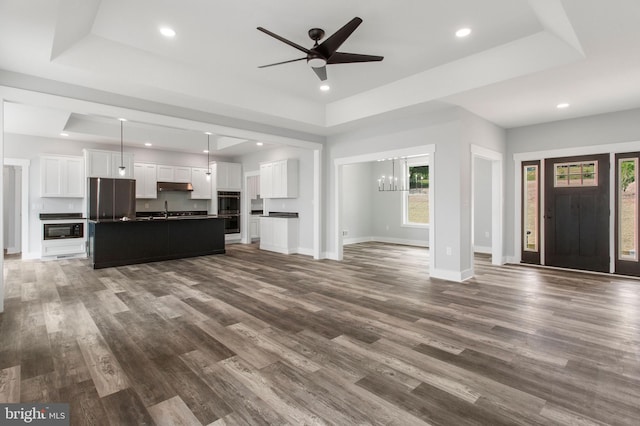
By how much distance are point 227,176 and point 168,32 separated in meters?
6.32

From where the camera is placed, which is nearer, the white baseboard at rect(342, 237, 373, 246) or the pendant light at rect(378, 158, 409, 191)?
the pendant light at rect(378, 158, 409, 191)

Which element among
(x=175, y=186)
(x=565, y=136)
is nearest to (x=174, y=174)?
(x=175, y=186)

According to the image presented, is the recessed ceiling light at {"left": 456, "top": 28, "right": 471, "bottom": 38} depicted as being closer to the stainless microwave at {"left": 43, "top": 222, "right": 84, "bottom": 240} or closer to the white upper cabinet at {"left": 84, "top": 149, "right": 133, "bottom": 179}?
the white upper cabinet at {"left": 84, "top": 149, "right": 133, "bottom": 179}

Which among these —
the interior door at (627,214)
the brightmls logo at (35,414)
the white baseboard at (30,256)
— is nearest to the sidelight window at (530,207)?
the interior door at (627,214)

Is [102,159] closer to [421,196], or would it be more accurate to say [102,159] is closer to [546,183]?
[421,196]

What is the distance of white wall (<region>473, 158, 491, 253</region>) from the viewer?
295 inches

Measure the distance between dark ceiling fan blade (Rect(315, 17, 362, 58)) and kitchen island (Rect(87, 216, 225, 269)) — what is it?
206 inches

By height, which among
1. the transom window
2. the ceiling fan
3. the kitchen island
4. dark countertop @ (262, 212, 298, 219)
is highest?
the ceiling fan

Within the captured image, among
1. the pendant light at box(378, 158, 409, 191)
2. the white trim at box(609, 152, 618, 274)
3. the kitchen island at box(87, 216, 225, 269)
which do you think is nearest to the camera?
the white trim at box(609, 152, 618, 274)

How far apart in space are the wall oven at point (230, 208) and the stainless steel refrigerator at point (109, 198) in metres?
2.59

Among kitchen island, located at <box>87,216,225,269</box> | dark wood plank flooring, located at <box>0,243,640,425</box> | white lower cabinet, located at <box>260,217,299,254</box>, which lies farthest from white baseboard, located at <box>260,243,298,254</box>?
dark wood plank flooring, located at <box>0,243,640,425</box>

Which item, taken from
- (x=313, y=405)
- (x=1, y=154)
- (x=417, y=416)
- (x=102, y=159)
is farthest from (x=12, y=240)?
(x=417, y=416)

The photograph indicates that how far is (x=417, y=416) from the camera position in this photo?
5.92 ft

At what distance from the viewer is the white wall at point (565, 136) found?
520 cm
